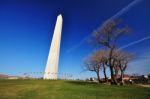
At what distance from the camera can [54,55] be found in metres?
54.8

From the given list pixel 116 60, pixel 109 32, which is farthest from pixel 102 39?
pixel 116 60

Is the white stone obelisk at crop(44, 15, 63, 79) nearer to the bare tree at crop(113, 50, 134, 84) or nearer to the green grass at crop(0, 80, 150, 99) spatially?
the bare tree at crop(113, 50, 134, 84)

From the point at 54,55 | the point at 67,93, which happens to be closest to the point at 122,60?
the point at 54,55

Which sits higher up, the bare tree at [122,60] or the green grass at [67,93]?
the bare tree at [122,60]

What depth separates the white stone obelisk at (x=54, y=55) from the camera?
5443 centimetres

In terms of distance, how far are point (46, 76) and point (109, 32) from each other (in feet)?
64.9

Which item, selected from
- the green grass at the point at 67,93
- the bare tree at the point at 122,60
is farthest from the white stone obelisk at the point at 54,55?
the green grass at the point at 67,93

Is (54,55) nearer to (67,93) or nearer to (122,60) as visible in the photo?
(122,60)

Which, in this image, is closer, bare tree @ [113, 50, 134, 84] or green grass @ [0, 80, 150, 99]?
green grass @ [0, 80, 150, 99]

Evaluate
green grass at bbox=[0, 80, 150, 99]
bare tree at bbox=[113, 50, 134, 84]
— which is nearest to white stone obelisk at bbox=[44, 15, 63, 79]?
bare tree at bbox=[113, 50, 134, 84]

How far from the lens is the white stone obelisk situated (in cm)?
5443

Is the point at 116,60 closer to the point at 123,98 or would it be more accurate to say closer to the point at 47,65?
the point at 47,65

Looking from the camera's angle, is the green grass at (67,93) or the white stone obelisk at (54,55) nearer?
the green grass at (67,93)

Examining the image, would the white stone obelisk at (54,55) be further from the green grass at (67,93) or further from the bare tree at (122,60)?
the green grass at (67,93)
